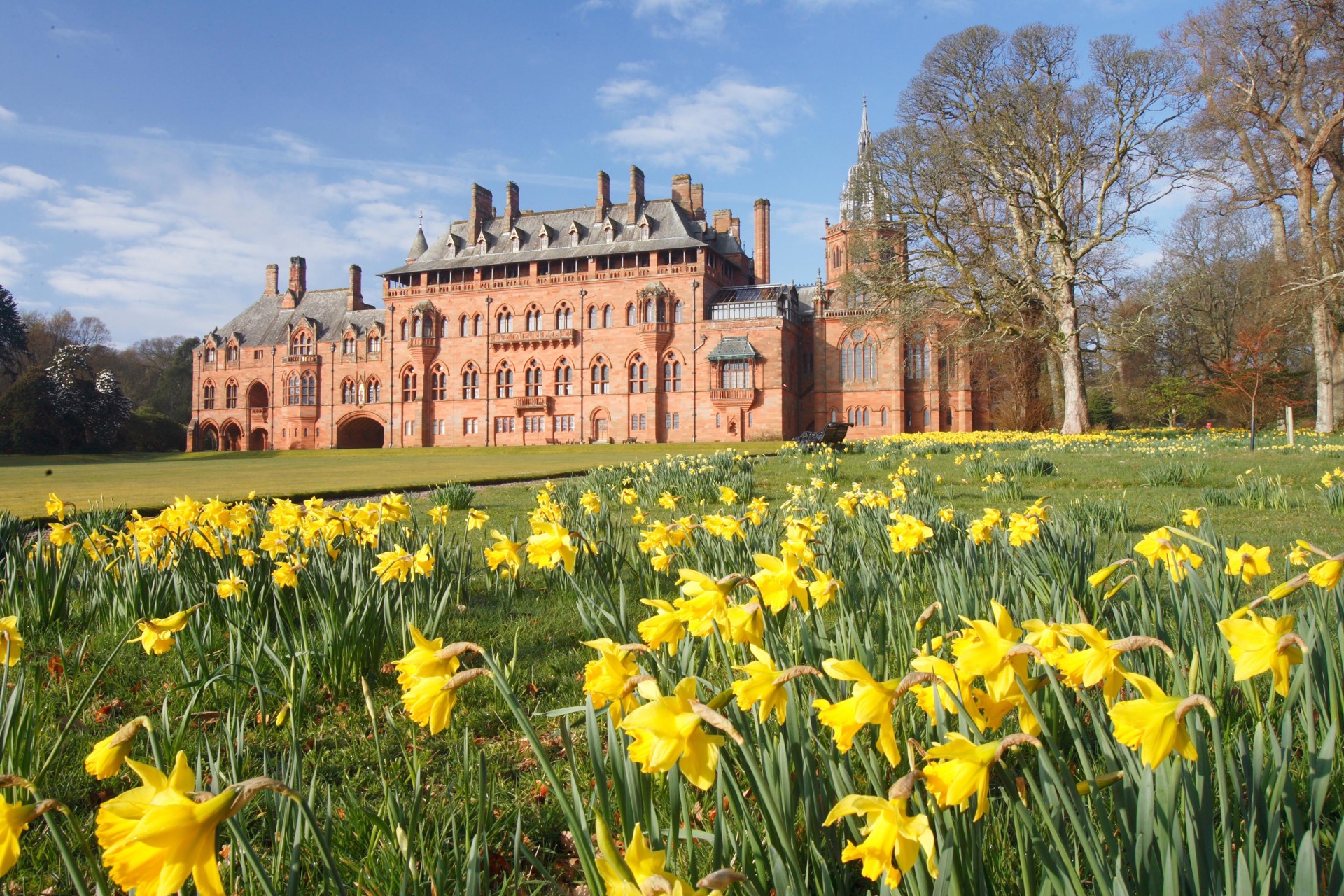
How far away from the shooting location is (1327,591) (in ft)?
7.53

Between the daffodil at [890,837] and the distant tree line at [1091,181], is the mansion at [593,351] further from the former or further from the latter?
the daffodil at [890,837]

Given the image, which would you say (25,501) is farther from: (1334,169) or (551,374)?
(551,374)

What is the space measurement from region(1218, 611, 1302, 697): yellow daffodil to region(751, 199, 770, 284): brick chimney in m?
49.3

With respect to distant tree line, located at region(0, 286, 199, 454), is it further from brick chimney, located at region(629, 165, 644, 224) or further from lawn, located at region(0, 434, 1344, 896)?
lawn, located at region(0, 434, 1344, 896)

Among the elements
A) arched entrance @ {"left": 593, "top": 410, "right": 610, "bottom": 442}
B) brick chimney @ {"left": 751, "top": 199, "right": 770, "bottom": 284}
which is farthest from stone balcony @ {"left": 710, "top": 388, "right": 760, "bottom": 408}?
brick chimney @ {"left": 751, "top": 199, "right": 770, "bottom": 284}

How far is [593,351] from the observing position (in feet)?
144

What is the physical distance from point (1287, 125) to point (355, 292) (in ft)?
164

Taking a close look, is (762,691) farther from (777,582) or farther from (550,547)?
(550,547)

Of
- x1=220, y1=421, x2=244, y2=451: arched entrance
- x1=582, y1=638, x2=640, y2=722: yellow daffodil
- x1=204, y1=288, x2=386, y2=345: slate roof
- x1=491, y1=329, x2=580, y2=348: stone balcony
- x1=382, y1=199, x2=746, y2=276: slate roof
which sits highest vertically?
x1=382, y1=199, x2=746, y2=276: slate roof

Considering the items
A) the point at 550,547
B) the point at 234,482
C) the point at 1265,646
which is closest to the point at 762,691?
the point at 1265,646

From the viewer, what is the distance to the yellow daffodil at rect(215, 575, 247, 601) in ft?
9.74

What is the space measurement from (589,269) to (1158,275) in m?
27.6

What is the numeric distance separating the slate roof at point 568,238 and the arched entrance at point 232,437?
15.7 metres

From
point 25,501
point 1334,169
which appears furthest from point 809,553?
point 1334,169
